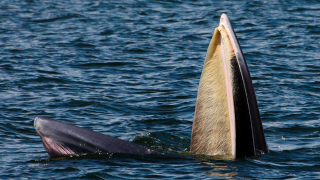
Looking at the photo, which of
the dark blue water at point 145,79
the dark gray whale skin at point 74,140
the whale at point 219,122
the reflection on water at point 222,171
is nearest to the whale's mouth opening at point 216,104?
the whale at point 219,122

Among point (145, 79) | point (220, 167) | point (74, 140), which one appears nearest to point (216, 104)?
point (220, 167)

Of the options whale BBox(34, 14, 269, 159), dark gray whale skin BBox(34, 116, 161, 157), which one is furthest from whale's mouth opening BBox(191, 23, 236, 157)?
dark gray whale skin BBox(34, 116, 161, 157)

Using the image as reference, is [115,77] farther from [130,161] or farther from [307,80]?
[130,161]

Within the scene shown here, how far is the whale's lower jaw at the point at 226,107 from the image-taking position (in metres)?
6.53

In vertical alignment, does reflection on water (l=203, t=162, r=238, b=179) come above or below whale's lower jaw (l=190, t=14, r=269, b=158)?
below

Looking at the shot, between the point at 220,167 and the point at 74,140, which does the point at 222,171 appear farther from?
the point at 74,140

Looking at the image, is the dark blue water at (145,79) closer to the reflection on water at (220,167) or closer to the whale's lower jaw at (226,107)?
the reflection on water at (220,167)

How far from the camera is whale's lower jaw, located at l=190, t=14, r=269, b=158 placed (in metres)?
6.53

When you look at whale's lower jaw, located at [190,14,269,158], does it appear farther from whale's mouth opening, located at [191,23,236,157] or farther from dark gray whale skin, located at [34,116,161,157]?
dark gray whale skin, located at [34,116,161,157]

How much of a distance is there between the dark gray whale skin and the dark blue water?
19cm

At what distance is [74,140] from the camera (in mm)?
7441

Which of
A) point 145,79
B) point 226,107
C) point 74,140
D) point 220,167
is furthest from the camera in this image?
point 145,79

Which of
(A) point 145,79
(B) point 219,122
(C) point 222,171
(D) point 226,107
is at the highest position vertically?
(D) point 226,107

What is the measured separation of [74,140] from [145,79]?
7061mm
